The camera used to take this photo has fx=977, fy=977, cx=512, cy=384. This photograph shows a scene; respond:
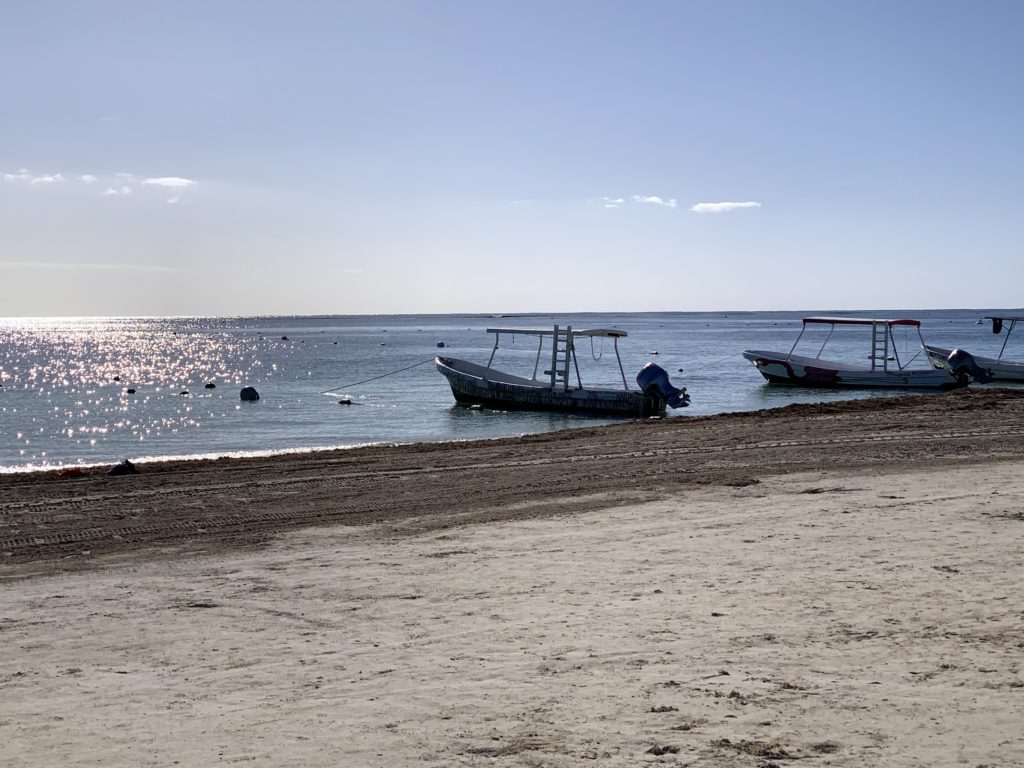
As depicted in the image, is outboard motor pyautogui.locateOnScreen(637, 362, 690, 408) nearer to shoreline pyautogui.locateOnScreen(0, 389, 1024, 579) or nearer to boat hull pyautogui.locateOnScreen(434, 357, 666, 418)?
boat hull pyautogui.locateOnScreen(434, 357, 666, 418)

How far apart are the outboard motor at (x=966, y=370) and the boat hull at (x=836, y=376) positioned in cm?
67

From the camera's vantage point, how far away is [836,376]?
42375 millimetres

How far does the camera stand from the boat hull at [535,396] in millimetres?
32250

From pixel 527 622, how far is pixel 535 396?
2732 cm

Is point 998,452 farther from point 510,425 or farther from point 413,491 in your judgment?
point 510,425

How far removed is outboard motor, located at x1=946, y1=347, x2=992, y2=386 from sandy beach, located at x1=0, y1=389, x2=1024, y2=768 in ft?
98.4

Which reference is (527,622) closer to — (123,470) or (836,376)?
(123,470)

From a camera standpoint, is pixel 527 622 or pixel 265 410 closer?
pixel 527 622

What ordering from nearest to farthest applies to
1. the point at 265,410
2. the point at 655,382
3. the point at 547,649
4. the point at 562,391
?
the point at 547,649 < the point at 655,382 < the point at 562,391 < the point at 265,410

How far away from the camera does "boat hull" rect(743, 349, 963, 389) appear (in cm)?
4059

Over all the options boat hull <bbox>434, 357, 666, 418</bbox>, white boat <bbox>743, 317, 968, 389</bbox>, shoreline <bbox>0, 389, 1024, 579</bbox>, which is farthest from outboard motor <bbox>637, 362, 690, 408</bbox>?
shoreline <bbox>0, 389, 1024, 579</bbox>

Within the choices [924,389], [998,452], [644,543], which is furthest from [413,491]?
[924,389]

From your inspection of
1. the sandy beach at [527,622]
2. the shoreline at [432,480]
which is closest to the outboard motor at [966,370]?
the shoreline at [432,480]

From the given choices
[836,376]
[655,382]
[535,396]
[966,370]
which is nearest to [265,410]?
[535,396]
